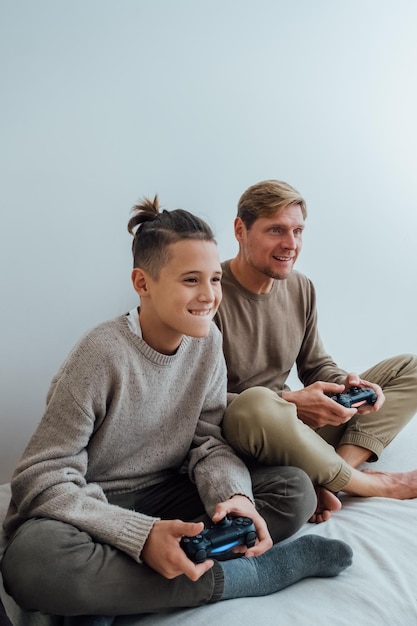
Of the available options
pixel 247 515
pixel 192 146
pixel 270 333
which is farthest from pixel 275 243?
pixel 247 515

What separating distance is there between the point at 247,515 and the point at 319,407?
357 millimetres

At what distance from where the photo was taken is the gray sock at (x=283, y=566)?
1033 mm

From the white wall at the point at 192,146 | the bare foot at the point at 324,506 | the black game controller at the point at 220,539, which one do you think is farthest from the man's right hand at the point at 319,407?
the white wall at the point at 192,146

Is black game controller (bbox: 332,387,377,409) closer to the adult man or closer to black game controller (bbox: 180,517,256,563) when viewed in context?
the adult man

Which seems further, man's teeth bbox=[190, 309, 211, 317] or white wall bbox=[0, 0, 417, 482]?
white wall bbox=[0, 0, 417, 482]

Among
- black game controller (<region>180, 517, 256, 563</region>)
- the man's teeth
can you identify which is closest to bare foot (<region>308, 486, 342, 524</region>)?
black game controller (<region>180, 517, 256, 563</region>)

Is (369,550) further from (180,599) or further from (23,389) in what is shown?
(23,389)

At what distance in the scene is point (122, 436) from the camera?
117 centimetres

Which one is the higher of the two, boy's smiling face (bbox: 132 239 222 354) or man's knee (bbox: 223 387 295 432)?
boy's smiling face (bbox: 132 239 222 354)

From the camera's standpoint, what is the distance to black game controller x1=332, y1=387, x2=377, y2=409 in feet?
4.47

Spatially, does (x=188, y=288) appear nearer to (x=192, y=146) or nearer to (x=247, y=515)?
(x=247, y=515)

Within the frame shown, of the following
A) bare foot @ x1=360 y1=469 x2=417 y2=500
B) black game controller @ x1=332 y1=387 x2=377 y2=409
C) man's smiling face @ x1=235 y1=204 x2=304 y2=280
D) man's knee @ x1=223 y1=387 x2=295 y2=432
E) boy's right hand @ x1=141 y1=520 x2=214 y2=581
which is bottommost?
bare foot @ x1=360 y1=469 x2=417 y2=500

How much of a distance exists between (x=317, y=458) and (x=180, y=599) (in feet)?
1.33

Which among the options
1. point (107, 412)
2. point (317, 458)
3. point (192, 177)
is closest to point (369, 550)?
point (317, 458)
